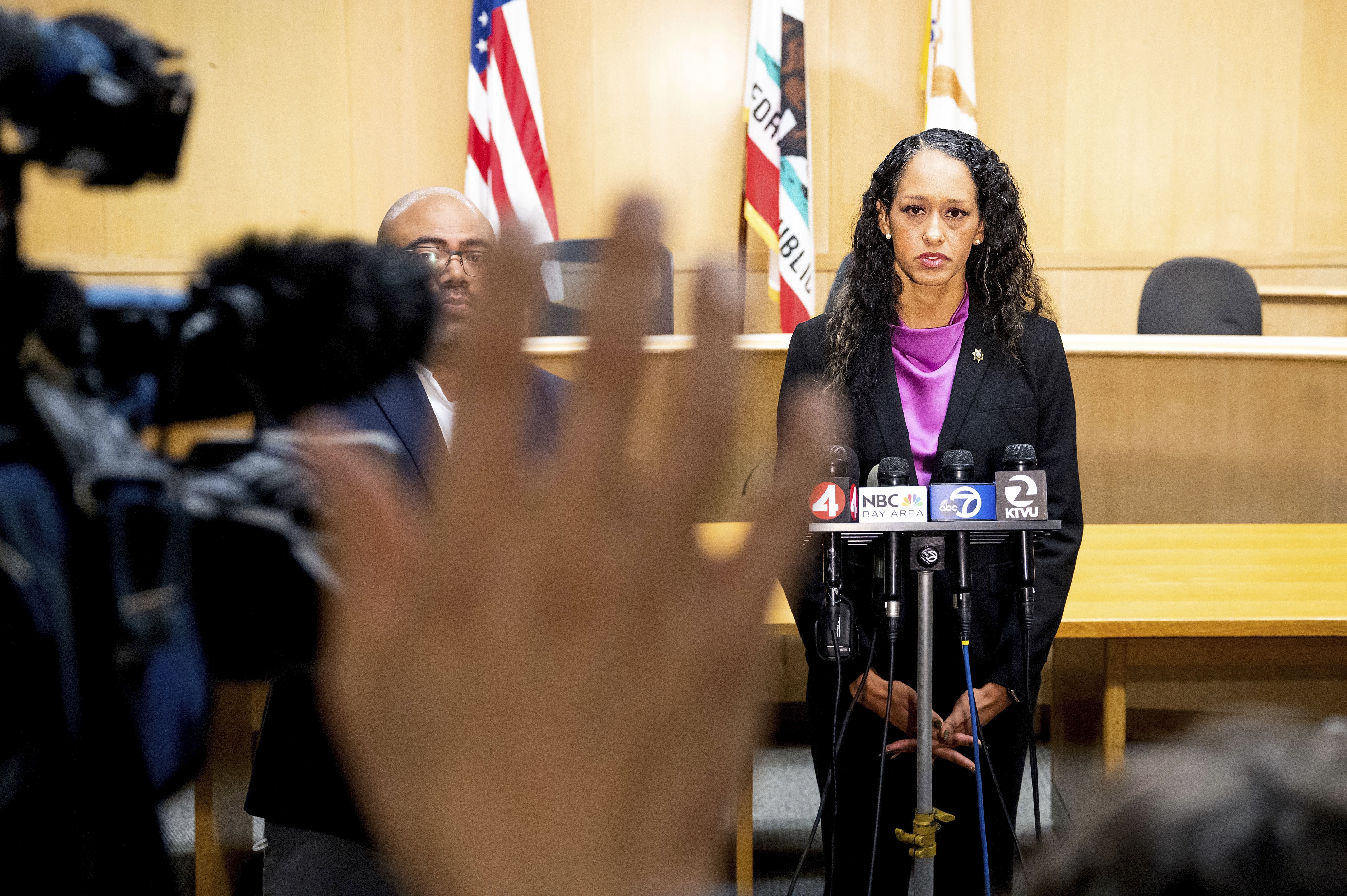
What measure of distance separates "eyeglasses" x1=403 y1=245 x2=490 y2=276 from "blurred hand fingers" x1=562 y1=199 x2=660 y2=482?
1.23 m

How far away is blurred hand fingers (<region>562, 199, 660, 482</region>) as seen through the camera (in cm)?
25

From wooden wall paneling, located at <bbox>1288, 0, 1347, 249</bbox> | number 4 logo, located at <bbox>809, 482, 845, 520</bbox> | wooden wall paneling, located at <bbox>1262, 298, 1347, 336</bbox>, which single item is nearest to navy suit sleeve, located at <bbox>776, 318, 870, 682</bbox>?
number 4 logo, located at <bbox>809, 482, 845, 520</bbox>

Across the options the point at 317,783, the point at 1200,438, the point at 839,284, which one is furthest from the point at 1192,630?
the point at 317,783

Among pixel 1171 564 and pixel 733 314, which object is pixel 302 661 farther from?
pixel 1171 564

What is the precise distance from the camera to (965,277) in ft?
5.66

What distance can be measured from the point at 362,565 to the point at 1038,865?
1.04 feet

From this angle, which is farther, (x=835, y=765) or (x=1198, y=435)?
(x=1198, y=435)

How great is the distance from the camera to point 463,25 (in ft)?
16.1

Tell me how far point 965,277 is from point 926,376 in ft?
0.72

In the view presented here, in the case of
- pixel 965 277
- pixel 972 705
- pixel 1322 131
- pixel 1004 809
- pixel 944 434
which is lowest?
pixel 1004 809

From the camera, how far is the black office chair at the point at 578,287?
0.26 m

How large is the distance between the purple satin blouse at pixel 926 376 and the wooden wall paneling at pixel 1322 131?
14.5ft

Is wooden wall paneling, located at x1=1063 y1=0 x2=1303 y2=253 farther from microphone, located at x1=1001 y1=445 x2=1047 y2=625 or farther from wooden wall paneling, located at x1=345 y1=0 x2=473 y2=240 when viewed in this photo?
microphone, located at x1=1001 y1=445 x2=1047 y2=625

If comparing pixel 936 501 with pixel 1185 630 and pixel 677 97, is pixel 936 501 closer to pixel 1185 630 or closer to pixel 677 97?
pixel 1185 630
